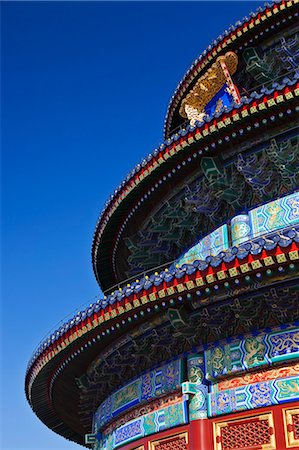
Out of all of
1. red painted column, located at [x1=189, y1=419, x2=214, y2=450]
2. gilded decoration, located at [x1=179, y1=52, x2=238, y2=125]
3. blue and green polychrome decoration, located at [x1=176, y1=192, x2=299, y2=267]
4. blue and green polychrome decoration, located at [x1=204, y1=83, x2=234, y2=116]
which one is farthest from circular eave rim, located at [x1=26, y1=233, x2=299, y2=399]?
blue and green polychrome decoration, located at [x1=204, y1=83, x2=234, y2=116]

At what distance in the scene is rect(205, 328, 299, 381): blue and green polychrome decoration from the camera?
8961 millimetres

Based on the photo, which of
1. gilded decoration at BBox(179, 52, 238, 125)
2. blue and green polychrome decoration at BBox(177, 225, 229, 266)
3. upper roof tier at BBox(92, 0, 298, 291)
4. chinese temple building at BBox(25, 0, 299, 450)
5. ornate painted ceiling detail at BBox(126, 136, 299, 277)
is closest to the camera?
chinese temple building at BBox(25, 0, 299, 450)

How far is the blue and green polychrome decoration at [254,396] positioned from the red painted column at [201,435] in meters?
0.18

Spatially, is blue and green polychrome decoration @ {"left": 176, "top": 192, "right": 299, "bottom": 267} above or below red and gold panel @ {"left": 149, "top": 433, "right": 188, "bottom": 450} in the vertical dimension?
above

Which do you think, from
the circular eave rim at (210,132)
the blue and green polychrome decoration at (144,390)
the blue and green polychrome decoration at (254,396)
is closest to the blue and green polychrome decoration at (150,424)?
the blue and green polychrome decoration at (144,390)

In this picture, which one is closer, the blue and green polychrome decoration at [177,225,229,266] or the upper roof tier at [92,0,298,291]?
the upper roof tier at [92,0,298,291]

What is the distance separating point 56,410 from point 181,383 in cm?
596

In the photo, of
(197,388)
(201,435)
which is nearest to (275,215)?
(197,388)

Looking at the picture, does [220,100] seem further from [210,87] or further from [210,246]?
[210,246]

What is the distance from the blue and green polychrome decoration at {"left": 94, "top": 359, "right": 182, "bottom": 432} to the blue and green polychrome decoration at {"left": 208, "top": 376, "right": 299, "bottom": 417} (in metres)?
0.90

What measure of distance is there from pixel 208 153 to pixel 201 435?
5503 mm

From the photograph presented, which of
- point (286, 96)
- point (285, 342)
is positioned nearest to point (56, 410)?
point (285, 342)

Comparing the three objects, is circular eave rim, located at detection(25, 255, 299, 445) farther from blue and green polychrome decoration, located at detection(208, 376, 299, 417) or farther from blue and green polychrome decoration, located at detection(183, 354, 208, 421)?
blue and green polychrome decoration, located at detection(208, 376, 299, 417)

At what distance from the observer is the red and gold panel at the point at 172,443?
375 inches
